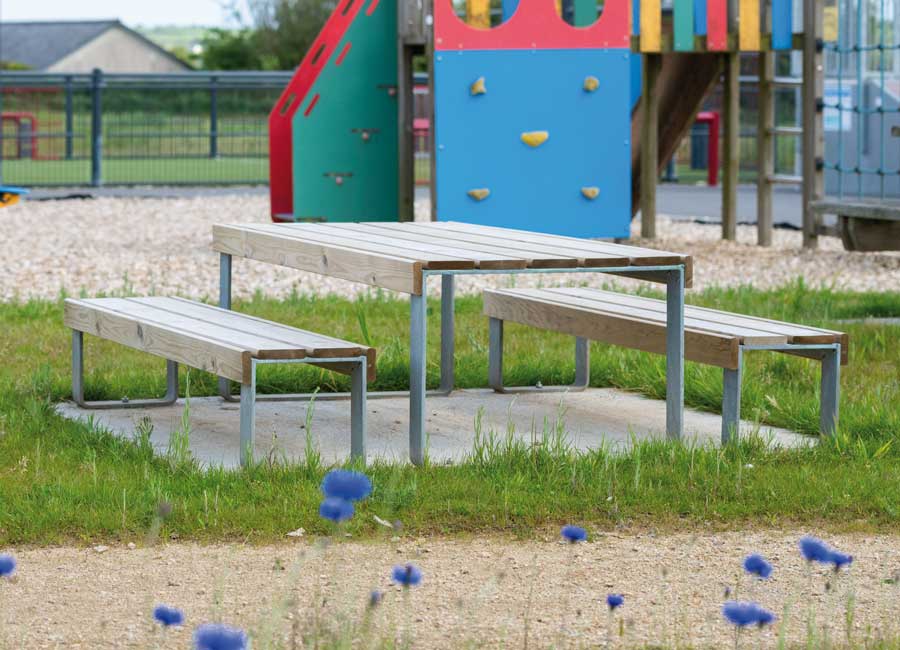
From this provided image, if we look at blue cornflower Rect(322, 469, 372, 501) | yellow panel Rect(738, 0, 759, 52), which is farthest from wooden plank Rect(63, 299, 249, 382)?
yellow panel Rect(738, 0, 759, 52)

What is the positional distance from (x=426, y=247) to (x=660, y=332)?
85cm

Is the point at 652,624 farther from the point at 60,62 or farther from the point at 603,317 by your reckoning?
the point at 60,62

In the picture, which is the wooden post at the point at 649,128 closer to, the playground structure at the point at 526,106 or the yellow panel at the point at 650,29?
the playground structure at the point at 526,106

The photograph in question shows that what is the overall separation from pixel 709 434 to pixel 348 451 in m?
1.25

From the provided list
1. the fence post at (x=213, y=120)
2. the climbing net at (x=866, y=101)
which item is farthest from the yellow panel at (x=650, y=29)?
the fence post at (x=213, y=120)

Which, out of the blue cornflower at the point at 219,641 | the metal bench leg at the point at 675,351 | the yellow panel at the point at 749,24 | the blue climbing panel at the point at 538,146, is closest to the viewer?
the blue cornflower at the point at 219,641

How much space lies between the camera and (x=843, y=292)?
8984 mm

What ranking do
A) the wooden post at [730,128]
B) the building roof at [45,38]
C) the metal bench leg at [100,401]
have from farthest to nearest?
the building roof at [45,38]
the wooden post at [730,128]
the metal bench leg at [100,401]

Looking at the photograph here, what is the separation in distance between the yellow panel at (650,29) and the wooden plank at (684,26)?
0.15m

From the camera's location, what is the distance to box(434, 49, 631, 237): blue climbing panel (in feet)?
35.3

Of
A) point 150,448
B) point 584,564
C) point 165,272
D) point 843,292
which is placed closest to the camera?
point 584,564

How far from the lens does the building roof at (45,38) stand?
246ft

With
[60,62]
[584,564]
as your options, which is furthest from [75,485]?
[60,62]

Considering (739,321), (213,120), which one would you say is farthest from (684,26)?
(213,120)
